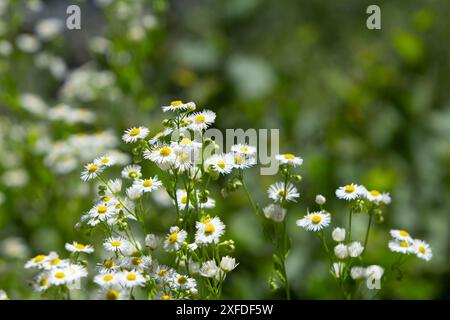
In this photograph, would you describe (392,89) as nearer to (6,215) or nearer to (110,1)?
(110,1)

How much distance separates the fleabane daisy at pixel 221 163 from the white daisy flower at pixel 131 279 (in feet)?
0.68

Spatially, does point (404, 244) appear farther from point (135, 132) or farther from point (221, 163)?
point (135, 132)

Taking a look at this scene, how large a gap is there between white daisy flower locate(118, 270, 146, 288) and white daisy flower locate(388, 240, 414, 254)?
0.43 metres

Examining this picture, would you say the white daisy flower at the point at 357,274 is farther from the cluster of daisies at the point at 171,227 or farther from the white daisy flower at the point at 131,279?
the white daisy flower at the point at 131,279

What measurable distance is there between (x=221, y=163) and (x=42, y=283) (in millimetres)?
339

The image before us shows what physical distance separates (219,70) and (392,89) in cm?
85

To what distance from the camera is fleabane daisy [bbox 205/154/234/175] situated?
112cm

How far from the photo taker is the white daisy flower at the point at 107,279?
1.01 metres

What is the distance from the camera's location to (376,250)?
7.32ft

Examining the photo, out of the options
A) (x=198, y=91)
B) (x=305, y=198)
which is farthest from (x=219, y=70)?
(x=305, y=198)

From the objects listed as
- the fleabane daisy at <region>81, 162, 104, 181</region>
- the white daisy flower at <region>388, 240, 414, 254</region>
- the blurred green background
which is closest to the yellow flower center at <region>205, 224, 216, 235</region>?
the fleabane daisy at <region>81, 162, 104, 181</region>

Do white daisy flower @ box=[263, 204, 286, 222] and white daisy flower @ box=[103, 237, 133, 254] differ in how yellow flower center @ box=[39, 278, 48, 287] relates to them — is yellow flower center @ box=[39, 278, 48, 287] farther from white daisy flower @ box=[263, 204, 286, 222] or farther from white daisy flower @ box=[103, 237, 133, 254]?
white daisy flower @ box=[263, 204, 286, 222]

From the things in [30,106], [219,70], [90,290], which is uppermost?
[219,70]

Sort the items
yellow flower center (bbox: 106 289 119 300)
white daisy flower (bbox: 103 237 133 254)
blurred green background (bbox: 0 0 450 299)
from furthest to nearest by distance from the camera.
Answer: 1. blurred green background (bbox: 0 0 450 299)
2. white daisy flower (bbox: 103 237 133 254)
3. yellow flower center (bbox: 106 289 119 300)
